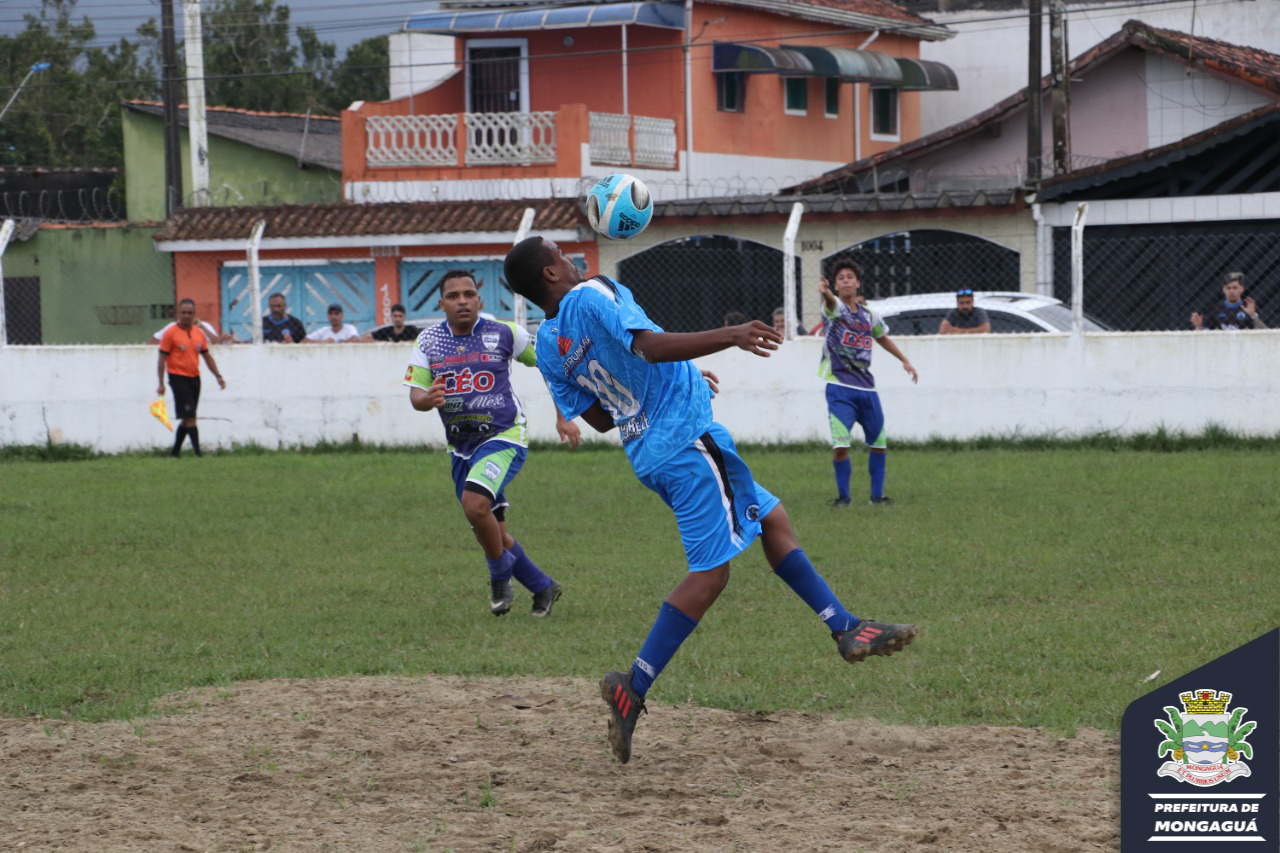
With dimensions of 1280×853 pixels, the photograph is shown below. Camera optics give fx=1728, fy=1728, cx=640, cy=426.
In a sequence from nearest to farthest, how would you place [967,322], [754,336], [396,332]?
[754,336], [967,322], [396,332]

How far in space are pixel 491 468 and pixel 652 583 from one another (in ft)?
4.93

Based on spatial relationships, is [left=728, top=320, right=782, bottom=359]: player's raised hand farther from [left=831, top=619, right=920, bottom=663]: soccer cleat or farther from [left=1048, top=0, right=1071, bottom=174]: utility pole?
[left=1048, top=0, right=1071, bottom=174]: utility pole

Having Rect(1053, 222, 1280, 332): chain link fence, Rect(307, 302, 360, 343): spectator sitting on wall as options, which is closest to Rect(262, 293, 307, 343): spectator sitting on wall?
Rect(307, 302, 360, 343): spectator sitting on wall

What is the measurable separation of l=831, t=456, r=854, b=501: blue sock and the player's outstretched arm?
8.06 m

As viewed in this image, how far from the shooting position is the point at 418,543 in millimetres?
12617

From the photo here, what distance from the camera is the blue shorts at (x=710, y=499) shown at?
625cm

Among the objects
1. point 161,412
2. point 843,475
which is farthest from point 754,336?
point 161,412

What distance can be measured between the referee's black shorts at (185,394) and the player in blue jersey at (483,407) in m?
10.2

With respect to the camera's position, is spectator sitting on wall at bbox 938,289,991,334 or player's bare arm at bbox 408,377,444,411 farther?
spectator sitting on wall at bbox 938,289,991,334

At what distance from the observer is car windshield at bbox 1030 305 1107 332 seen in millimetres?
18219

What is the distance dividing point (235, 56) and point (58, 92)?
5639mm

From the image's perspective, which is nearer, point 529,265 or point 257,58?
point 529,265

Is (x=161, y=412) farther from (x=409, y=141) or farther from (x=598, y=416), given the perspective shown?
(x=598, y=416)

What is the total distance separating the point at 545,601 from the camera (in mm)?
9594
